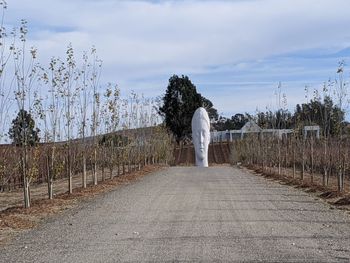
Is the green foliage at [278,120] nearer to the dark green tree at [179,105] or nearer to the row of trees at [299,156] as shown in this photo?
the row of trees at [299,156]

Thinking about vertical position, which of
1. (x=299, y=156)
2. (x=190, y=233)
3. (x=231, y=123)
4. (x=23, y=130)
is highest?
(x=231, y=123)

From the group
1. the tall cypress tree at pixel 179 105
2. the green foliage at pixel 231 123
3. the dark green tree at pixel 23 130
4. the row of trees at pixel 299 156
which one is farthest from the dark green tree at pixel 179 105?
the dark green tree at pixel 23 130

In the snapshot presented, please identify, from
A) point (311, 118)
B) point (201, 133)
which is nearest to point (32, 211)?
point (311, 118)

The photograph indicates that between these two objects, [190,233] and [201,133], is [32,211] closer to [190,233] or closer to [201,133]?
[190,233]

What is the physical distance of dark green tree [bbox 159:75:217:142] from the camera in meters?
79.3

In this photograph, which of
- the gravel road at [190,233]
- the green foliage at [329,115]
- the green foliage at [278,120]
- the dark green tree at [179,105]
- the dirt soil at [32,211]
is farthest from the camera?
the dark green tree at [179,105]

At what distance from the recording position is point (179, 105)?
3127 inches

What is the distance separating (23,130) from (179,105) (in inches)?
2473

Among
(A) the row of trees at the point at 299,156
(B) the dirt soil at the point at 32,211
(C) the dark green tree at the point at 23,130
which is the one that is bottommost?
(B) the dirt soil at the point at 32,211

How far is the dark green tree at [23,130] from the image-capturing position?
1695 cm

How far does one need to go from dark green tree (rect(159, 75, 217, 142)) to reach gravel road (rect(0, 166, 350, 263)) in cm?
6117

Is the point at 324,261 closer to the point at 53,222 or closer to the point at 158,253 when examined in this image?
the point at 158,253

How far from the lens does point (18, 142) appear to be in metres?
18.0

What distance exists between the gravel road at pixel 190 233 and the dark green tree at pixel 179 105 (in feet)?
201
